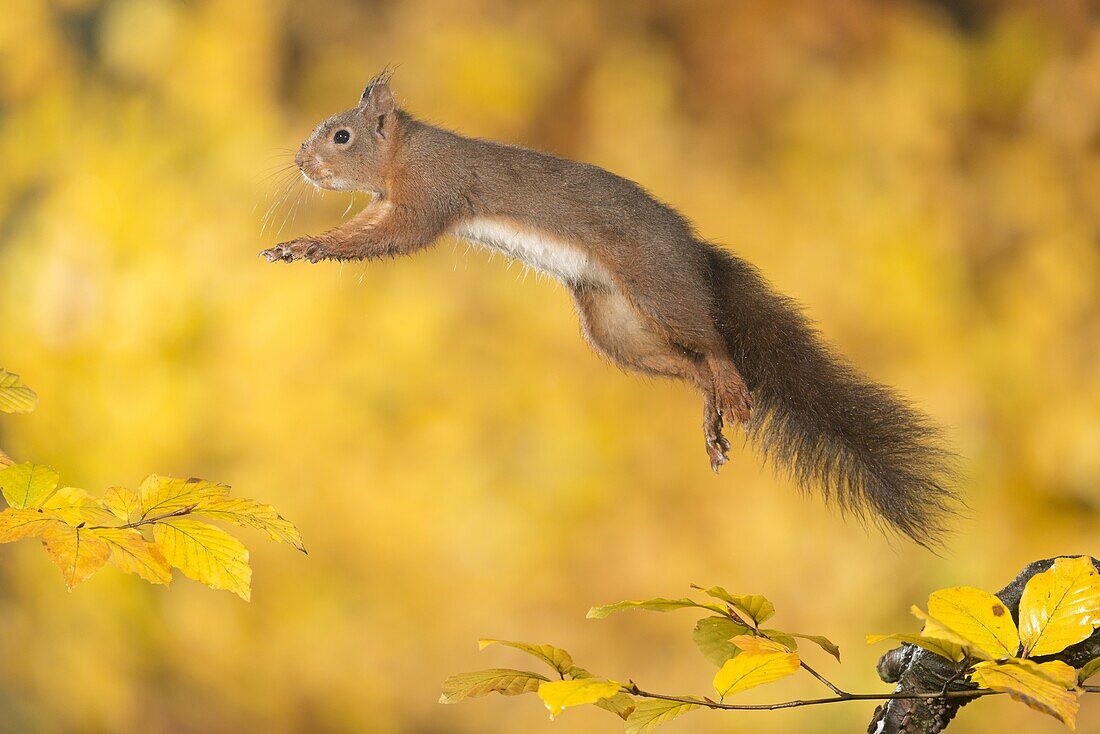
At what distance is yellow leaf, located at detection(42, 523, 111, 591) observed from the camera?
0.69 m

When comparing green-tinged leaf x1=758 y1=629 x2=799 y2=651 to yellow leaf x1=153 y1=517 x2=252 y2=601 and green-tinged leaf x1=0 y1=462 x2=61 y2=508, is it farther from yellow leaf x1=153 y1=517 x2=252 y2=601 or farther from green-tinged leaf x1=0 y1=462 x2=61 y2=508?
green-tinged leaf x1=0 y1=462 x2=61 y2=508

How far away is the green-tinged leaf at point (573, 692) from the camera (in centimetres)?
67

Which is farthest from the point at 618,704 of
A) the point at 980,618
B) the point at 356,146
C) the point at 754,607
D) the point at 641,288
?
the point at 356,146

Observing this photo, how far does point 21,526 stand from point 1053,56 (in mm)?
2784

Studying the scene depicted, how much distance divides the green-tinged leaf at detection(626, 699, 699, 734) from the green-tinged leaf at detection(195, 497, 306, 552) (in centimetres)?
26

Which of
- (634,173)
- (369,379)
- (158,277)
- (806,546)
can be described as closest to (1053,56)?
(634,173)

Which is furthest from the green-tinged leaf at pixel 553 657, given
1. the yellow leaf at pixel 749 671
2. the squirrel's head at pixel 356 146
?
the squirrel's head at pixel 356 146

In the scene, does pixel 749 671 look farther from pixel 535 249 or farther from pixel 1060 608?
pixel 535 249

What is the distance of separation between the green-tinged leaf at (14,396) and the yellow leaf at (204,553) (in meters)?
0.15

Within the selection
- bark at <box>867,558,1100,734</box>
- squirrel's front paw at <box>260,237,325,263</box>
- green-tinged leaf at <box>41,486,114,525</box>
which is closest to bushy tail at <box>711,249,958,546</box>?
bark at <box>867,558,1100,734</box>

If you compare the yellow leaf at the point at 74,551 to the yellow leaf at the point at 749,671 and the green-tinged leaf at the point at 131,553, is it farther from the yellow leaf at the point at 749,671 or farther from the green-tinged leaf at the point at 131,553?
the yellow leaf at the point at 749,671

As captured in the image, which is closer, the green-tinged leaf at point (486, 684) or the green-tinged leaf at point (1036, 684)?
the green-tinged leaf at point (1036, 684)

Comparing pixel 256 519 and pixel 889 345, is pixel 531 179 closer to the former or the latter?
pixel 256 519

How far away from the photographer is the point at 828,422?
1278 mm
